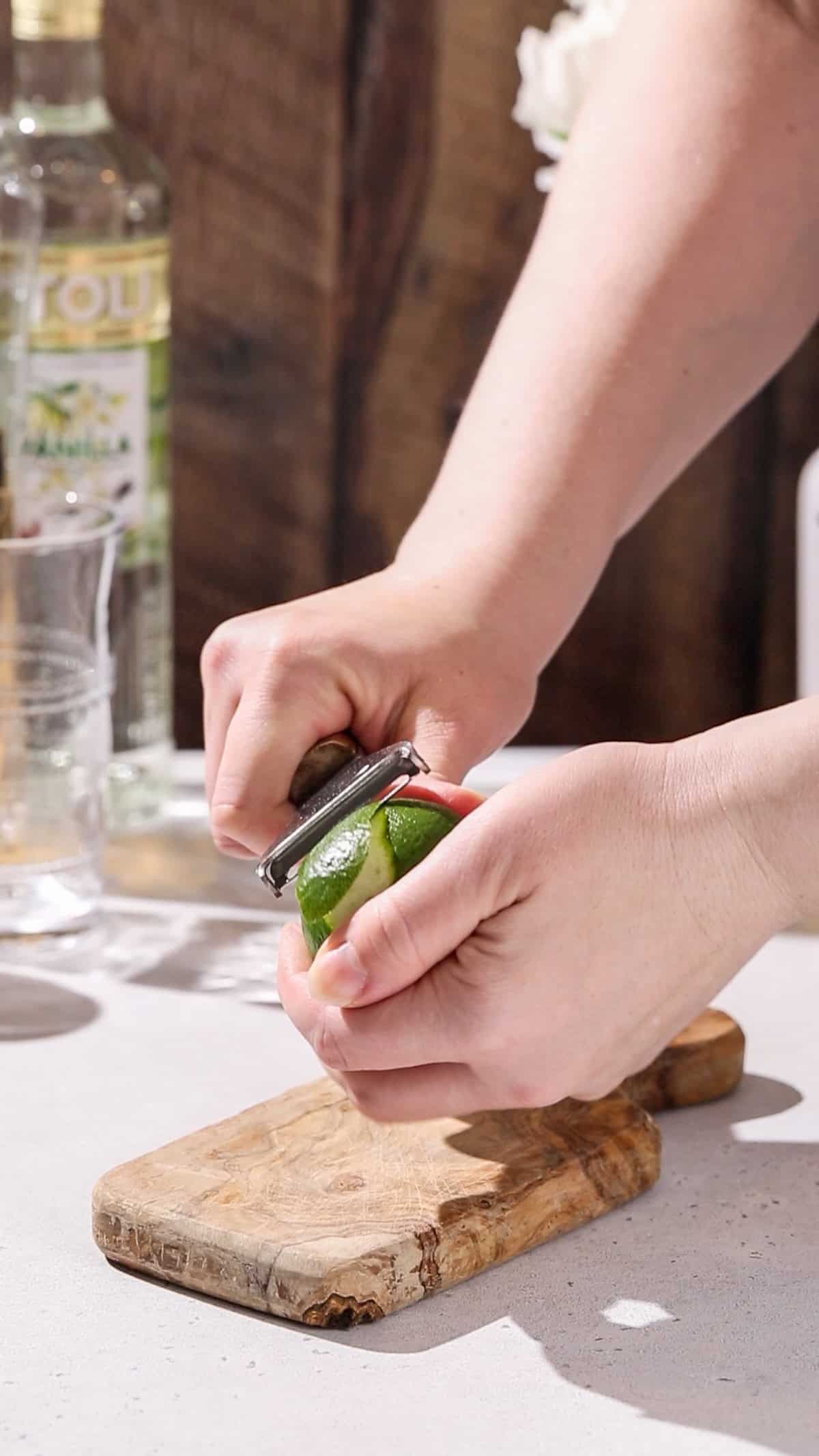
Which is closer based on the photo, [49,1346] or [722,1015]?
[49,1346]

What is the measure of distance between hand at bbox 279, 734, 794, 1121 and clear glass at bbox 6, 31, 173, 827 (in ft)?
1.62

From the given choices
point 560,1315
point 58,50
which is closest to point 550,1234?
point 560,1315

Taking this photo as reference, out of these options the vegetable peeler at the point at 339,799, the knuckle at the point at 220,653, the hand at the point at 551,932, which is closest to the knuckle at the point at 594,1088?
the hand at the point at 551,932

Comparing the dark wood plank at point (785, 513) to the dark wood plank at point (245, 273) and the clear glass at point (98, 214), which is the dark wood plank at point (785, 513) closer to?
the dark wood plank at point (245, 273)

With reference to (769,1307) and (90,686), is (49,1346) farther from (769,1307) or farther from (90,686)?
(90,686)

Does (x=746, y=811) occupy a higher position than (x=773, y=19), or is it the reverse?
(x=773, y=19)

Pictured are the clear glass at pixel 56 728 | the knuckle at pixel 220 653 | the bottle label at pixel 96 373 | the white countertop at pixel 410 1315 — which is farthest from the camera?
the bottle label at pixel 96 373

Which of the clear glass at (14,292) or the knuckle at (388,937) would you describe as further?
the clear glass at (14,292)

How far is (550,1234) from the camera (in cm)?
74

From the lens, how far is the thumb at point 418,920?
0.66m

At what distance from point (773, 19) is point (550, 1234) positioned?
0.57 metres

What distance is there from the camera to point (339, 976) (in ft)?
2.24

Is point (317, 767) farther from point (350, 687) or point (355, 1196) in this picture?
point (355, 1196)

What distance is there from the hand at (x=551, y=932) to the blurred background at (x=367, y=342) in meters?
0.96
